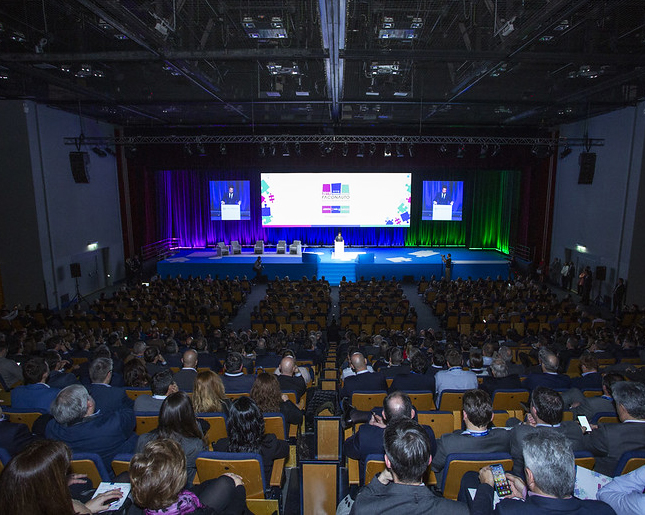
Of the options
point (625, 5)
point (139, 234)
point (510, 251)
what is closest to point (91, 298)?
point (139, 234)

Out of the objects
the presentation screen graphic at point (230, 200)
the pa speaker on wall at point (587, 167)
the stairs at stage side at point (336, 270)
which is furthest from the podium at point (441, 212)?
the pa speaker on wall at point (587, 167)

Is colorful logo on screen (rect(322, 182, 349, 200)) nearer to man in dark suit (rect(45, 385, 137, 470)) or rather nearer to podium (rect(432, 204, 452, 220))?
podium (rect(432, 204, 452, 220))

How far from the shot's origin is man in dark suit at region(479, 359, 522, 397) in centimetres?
544

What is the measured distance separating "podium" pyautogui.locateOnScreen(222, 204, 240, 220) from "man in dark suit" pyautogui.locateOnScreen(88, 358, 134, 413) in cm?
2016

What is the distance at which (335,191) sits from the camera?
2298cm

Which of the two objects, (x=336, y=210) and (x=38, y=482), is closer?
(x=38, y=482)

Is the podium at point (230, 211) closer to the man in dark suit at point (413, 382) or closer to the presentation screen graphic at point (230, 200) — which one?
the presentation screen graphic at point (230, 200)

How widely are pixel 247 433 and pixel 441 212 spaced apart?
22.6 m

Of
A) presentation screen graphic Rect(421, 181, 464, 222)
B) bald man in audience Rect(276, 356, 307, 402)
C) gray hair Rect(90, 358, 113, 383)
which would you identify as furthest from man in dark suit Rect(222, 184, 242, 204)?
gray hair Rect(90, 358, 113, 383)

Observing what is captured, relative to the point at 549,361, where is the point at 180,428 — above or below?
above

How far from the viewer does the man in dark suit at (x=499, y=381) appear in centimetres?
544

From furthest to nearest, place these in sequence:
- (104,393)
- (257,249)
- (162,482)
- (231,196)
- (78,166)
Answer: (231,196), (257,249), (78,166), (104,393), (162,482)

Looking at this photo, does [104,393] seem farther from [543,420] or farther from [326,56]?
[326,56]

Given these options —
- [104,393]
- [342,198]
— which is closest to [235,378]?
[104,393]
